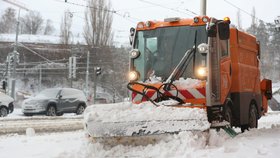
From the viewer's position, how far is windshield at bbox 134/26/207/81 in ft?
31.3

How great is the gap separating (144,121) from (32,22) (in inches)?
3248

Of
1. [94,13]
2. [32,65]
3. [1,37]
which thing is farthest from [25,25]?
[94,13]

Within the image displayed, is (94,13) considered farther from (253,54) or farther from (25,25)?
(25,25)

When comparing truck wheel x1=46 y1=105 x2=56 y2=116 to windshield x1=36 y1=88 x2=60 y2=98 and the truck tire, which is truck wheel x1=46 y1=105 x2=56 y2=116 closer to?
windshield x1=36 y1=88 x2=60 y2=98

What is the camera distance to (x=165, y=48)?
32.2ft

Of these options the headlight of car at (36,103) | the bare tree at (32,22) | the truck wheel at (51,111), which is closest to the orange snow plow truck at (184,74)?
the headlight of car at (36,103)

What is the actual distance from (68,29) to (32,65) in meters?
6.08

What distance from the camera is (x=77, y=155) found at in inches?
307

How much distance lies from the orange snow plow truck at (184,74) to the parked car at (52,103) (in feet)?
44.9

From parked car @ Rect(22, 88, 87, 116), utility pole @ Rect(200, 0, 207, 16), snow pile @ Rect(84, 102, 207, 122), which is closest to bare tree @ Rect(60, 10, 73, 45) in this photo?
parked car @ Rect(22, 88, 87, 116)

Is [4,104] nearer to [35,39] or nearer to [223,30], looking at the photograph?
[223,30]

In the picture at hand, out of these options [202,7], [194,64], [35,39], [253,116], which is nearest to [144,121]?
[194,64]

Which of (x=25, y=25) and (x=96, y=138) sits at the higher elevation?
(x=25, y=25)

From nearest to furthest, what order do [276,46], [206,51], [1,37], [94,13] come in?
[206,51] → [94,13] → [1,37] → [276,46]
